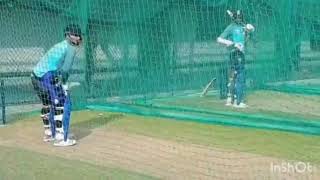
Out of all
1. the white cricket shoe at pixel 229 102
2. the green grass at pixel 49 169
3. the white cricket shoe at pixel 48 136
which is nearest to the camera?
the green grass at pixel 49 169

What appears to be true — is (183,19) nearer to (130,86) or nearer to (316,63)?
(130,86)

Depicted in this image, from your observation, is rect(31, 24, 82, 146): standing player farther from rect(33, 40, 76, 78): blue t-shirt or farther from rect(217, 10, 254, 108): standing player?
rect(217, 10, 254, 108): standing player

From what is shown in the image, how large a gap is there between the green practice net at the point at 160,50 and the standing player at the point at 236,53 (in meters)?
0.38

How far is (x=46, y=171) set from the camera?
665 cm

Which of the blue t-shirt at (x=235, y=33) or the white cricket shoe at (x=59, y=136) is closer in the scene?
the white cricket shoe at (x=59, y=136)

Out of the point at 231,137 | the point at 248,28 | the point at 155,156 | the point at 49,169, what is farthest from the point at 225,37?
the point at 49,169

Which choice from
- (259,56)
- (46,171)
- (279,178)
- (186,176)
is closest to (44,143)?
(46,171)

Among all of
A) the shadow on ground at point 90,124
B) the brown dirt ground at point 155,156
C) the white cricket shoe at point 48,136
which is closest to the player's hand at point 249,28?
the shadow on ground at point 90,124

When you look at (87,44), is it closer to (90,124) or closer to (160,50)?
(160,50)

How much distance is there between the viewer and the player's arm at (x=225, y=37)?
36.3 feet

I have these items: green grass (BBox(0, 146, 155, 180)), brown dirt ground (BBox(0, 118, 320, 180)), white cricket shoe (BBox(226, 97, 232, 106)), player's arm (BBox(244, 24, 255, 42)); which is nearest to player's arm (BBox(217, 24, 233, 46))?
player's arm (BBox(244, 24, 255, 42))

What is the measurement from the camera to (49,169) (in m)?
6.74

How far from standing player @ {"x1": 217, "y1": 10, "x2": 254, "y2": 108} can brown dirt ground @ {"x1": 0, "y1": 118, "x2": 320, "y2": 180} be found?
3.10 metres

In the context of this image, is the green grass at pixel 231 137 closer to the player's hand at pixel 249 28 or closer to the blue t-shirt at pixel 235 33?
the blue t-shirt at pixel 235 33
